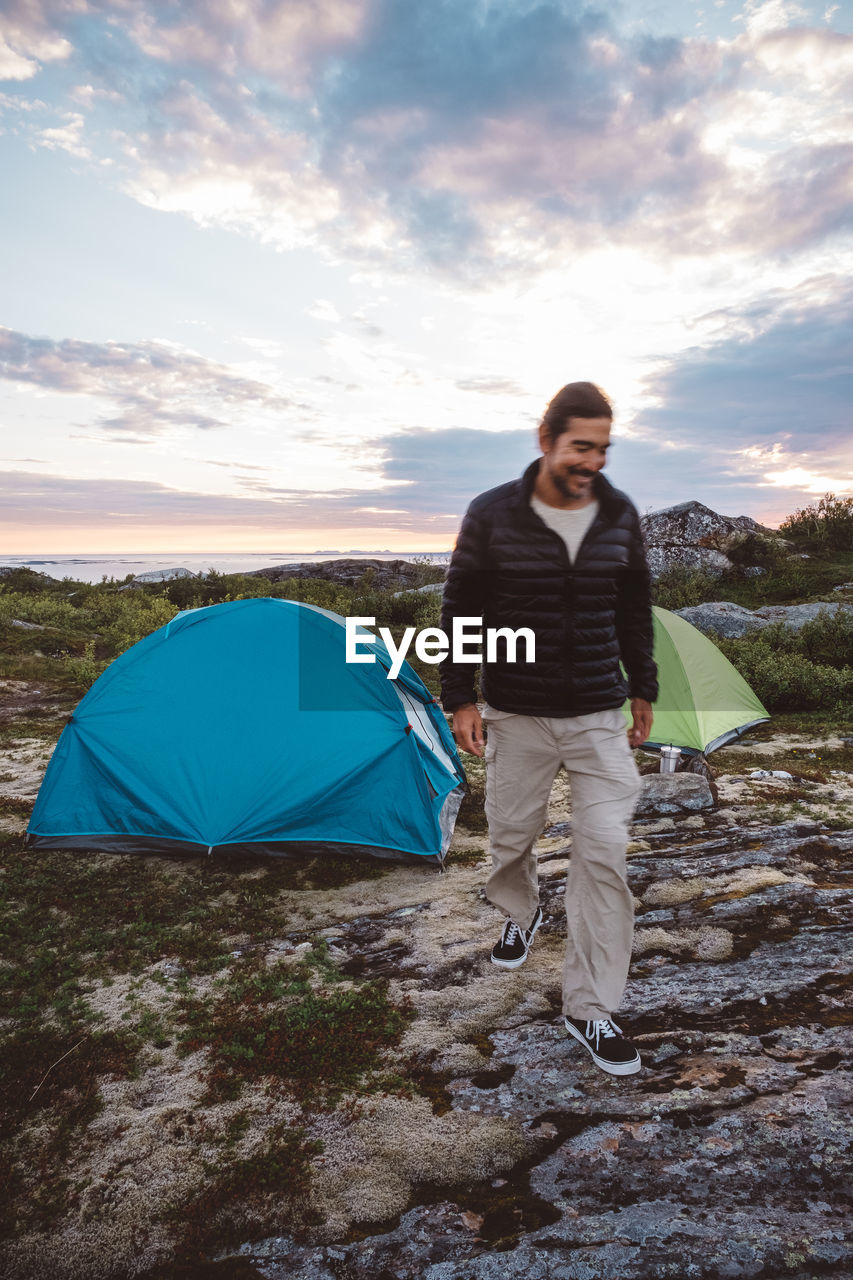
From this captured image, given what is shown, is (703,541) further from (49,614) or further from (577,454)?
(577,454)

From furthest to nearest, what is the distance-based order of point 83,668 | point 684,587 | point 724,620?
point 684,587 < point 724,620 < point 83,668

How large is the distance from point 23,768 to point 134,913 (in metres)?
4.11

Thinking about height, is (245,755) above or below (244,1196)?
above

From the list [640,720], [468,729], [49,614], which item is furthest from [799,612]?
[49,614]

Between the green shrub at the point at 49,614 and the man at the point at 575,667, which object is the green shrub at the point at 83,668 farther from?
the man at the point at 575,667

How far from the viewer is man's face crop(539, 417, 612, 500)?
322 cm

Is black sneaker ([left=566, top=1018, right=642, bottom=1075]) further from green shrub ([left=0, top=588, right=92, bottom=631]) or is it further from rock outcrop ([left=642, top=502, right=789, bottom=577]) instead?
rock outcrop ([left=642, top=502, right=789, bottom=577])

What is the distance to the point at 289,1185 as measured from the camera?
270 cm

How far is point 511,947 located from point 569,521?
254cm

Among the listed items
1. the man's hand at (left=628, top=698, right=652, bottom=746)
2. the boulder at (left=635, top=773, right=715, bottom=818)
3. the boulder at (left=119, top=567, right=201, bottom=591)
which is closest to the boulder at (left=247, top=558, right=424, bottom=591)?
the boulder at (left=119, top=567, right=201, bottom=591)

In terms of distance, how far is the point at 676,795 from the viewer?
6566 mm

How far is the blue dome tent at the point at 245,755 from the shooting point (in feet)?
18.4

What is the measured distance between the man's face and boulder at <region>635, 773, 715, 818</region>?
411 centimetres

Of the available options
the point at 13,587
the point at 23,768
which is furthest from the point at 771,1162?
the point at 13,587
